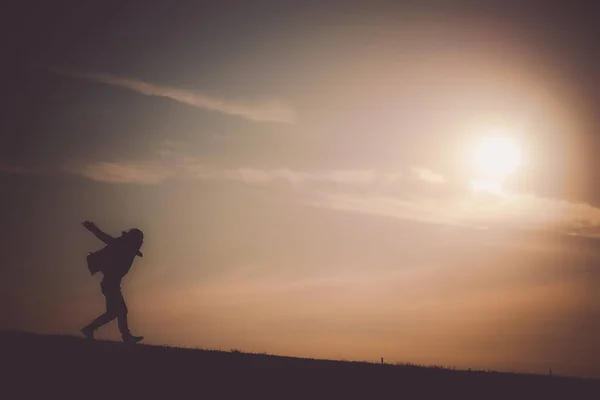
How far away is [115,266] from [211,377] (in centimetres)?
436

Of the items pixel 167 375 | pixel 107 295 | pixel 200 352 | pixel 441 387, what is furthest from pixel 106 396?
pixel 441 387

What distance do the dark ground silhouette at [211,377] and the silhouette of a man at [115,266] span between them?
93cm

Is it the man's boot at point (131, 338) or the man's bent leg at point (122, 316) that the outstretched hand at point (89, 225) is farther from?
the man's boot at point (131, 338)

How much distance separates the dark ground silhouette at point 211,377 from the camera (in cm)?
1118

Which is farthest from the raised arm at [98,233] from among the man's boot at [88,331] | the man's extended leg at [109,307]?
the man's boot at [88,331]

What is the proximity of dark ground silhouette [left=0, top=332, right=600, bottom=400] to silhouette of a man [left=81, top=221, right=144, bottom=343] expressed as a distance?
93cm

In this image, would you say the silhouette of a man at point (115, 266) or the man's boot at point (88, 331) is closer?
the man's boot at point (88, 331)

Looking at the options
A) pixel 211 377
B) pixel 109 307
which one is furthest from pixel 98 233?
pixel 211 377

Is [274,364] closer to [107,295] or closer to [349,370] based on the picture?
[349,370]

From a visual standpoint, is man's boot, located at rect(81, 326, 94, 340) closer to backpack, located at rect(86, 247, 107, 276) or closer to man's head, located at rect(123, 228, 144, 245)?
backpack, located at rect(86, 247, 107, 276)

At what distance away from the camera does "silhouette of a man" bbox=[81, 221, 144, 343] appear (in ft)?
50.2

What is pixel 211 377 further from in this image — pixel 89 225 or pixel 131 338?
pixel 89 225

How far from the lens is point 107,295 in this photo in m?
Answer: 15.4

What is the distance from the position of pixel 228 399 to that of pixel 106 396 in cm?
201
